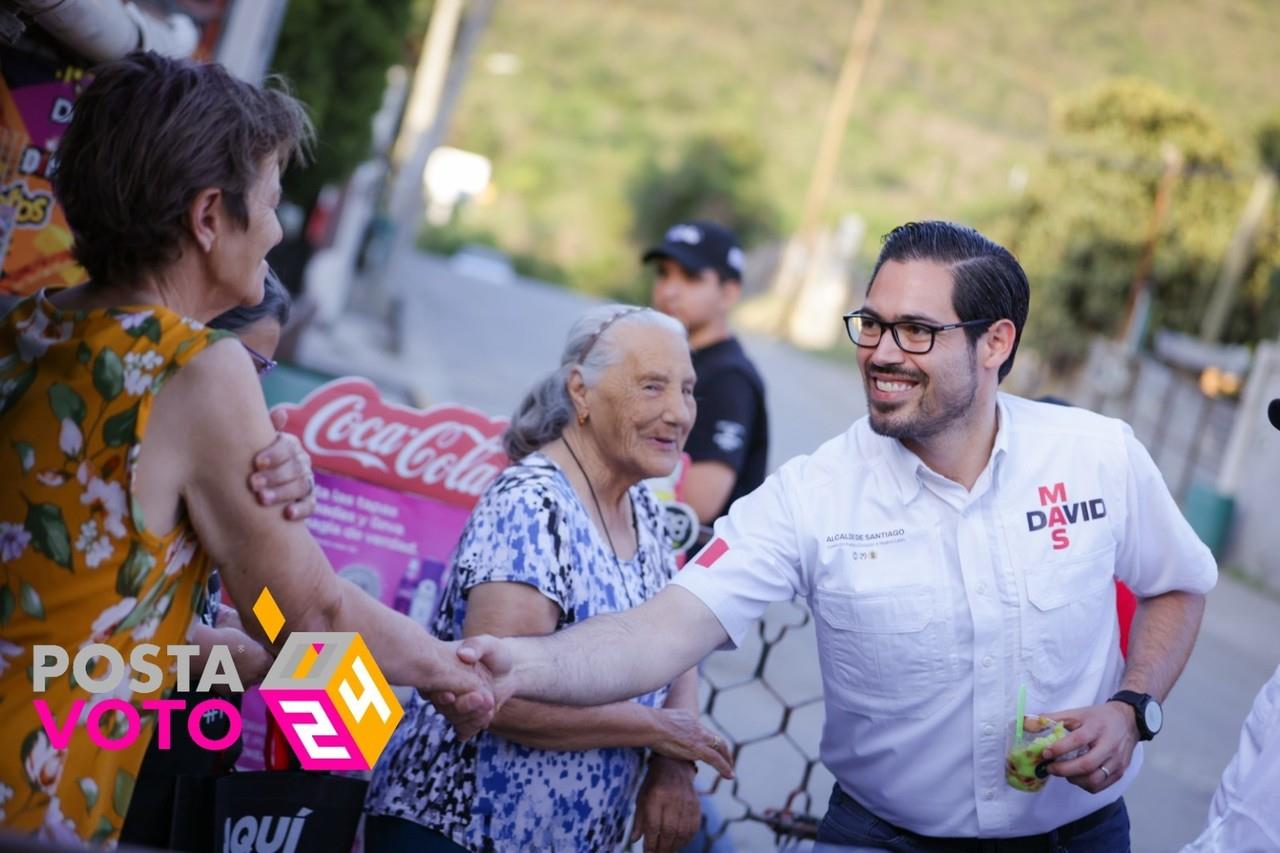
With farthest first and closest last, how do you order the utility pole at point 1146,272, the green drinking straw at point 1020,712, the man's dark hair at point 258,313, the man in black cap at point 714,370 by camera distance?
the utility pole at point 1146,272 < the man in black cap at point 714,370 < the man's dark hair at point 258,313 < the green drinking straw at point 1020,712

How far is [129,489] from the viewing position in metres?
1.94

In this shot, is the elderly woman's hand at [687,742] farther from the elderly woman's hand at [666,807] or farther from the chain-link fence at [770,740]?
the chain-link fence at [770,740]

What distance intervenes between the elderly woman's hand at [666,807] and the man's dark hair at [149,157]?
1.55 m

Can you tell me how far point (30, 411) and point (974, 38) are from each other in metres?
154

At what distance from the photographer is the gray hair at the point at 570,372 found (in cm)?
333

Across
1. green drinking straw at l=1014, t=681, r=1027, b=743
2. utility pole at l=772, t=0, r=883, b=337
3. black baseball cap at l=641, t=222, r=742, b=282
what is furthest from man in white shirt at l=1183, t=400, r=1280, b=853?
utility pole at l=772, t=0, r=883, b=337

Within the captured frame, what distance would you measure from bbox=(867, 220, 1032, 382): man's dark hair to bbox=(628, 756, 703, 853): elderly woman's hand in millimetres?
1127

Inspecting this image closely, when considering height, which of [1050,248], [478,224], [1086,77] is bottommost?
[478,224]

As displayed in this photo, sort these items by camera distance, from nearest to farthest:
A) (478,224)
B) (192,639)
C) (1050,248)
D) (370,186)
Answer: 1. (192,639)
2. (370,186)
3. (1050,248)
4. (478,224)

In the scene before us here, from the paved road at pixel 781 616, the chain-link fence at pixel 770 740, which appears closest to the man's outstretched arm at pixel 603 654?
the paved road at pixel 781 616

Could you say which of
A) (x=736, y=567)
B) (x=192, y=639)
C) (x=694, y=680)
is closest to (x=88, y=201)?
(x=192, y=639)

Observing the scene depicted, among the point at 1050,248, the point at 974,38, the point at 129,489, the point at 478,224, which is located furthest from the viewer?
the point at 974,38

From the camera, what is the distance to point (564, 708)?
2.79 metres

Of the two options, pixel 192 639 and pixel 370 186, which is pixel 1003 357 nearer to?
pixel 192 639
